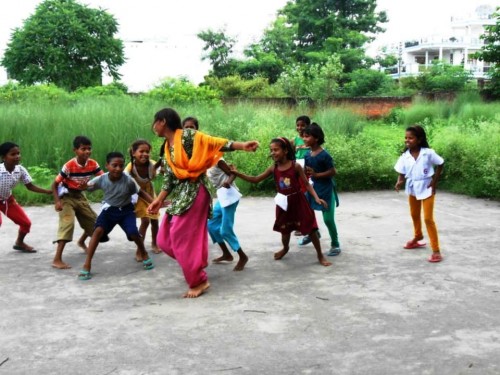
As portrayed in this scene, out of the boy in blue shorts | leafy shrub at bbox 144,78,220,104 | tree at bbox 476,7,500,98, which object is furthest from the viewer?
→ tree at bbox 476,7,500,98

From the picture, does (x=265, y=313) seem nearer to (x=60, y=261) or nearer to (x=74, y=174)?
(x=60, y=261)

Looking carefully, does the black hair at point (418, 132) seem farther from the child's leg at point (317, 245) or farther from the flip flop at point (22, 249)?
the flip flop at point (22, 249)

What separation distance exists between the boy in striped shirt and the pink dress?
178 cm

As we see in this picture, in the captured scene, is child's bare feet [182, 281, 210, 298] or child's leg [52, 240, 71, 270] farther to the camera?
child's leg [52, 240, 71, 270]

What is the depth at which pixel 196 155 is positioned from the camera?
4707 millimetres

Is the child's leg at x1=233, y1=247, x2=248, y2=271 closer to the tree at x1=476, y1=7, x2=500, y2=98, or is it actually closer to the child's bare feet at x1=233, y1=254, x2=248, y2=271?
the child's bare feet at x1=233, y1=254, x2=248, y2=271

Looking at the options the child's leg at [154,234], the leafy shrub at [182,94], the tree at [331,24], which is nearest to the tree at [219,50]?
the tree at [331,24]

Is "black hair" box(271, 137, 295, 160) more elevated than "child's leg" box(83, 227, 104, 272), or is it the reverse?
"black hair" box(271, 137, 295, 160)


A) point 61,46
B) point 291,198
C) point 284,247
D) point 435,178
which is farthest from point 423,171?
point 61,46

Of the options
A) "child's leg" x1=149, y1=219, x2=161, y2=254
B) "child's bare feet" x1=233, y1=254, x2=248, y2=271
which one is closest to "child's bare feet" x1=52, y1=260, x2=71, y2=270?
"child's leg" x1=149, y1=219, x2=161, y2=254

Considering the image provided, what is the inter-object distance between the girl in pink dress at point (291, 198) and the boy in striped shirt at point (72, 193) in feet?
5.18

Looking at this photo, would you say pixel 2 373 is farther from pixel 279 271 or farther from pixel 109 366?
pixel 279 271

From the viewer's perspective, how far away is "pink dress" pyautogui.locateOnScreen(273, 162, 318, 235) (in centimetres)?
557

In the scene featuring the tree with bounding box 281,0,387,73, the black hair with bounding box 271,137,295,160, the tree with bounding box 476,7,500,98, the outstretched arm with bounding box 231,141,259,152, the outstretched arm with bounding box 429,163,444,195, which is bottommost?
the outstretched arm with bounding box 429,163,444,195
